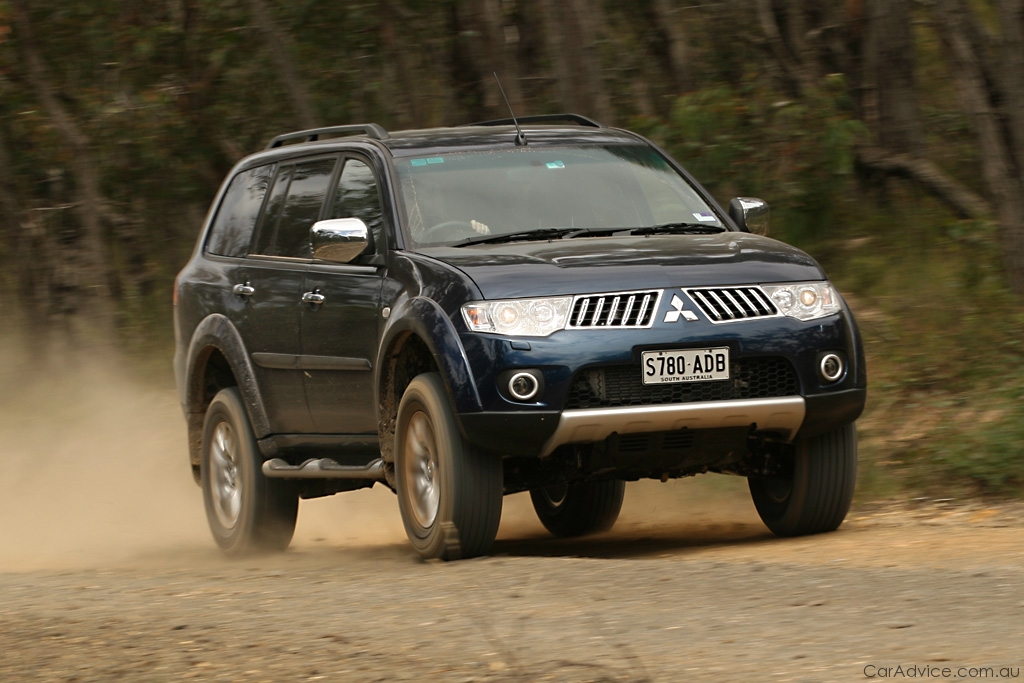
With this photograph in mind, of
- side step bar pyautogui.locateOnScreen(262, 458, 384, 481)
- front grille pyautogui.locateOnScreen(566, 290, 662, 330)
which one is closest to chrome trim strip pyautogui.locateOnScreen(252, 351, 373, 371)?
side step bar pyautogui.locateOnScreen(262, 458, 384, 481)

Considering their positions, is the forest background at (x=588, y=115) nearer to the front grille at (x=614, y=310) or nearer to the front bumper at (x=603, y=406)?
the front bumper at (x=603, y=406)

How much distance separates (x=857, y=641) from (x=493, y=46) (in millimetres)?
10291

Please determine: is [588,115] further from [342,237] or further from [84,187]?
[84,187]

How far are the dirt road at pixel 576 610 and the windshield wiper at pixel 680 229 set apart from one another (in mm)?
1414

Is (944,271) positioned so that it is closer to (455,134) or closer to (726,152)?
(726,152)

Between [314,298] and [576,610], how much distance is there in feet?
9.40

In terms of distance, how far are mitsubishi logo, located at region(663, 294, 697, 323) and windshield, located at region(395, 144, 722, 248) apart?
94 centimetres

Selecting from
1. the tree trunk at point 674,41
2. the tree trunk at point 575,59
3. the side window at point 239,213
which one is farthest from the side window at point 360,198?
the tree trunk at point 674,41

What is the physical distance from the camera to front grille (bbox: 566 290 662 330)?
603 centimetres

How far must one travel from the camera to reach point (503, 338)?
5996mm

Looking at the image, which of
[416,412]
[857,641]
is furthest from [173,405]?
[857,641]

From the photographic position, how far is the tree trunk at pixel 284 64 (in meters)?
15.0

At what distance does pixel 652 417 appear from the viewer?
235 inches

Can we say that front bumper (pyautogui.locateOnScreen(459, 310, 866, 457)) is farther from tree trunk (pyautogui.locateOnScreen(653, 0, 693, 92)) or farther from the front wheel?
tree trunk (pyautogui.locateOnScreen(653, 0, 693, 92))
